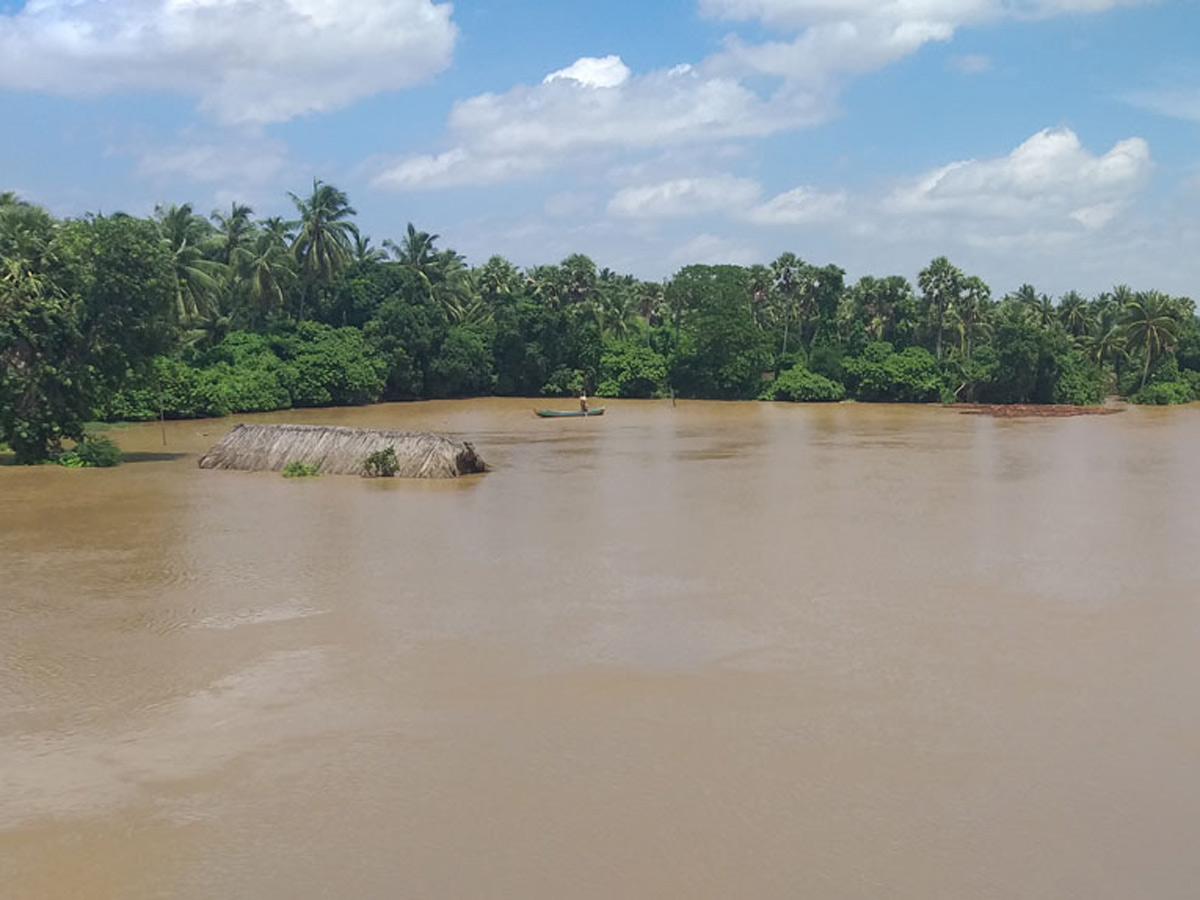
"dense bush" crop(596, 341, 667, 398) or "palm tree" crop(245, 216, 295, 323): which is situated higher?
"palm tree" crop(245, 216, 295, 323)

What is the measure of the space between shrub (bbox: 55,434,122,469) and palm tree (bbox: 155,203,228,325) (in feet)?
49.7

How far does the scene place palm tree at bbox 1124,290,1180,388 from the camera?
185 feet

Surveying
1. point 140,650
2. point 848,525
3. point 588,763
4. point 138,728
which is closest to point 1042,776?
point 588,763

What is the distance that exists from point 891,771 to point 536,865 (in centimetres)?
269

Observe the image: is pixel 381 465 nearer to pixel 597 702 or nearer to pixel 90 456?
pixel 90 456

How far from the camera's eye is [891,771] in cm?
734

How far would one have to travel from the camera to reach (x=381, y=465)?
23078mm

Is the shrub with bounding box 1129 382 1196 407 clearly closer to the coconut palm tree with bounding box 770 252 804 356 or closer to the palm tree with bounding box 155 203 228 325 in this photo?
the coconut palm tree with bounding box 770 252 804 356

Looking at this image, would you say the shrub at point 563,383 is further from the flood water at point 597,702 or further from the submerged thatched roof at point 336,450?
the flood water at point 597,702

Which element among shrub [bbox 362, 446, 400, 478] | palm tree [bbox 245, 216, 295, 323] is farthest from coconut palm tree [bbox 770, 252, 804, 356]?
shrub [bbox 362, 446, 400, 478]

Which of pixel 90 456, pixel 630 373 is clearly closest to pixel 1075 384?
pixel 630 373

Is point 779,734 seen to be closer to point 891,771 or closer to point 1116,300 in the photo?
point 891,771

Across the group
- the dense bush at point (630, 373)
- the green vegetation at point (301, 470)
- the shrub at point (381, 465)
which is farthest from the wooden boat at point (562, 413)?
the shrub at point (381, 465)

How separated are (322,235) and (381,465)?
30.3 meters
